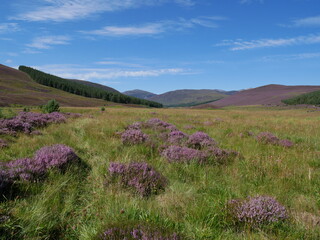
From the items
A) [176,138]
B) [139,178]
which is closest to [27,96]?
[176,138]

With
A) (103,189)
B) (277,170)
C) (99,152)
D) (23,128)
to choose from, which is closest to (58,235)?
(103,189)

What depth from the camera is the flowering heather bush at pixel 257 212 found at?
2.83 meters

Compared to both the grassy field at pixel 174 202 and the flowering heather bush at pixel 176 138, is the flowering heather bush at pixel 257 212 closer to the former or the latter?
the grassy field at pixel 174 202

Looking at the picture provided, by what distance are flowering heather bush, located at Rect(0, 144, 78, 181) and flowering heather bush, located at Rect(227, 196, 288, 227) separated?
139 inches

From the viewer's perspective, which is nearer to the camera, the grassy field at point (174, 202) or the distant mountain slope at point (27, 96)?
the grassy field at point (174, 202)

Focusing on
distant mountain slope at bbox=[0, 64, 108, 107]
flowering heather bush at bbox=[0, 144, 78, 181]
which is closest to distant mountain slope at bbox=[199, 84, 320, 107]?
distant mountain slope at bbox=[0, 64, 108, 107]

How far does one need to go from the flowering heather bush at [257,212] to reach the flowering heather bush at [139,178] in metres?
1.41

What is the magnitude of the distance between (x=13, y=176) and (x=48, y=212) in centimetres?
126

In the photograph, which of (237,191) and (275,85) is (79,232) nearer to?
(237,191)

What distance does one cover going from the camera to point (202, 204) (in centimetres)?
311

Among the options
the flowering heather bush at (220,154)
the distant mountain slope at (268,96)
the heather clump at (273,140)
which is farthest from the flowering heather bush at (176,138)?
the distant mountain slope at (268,96)

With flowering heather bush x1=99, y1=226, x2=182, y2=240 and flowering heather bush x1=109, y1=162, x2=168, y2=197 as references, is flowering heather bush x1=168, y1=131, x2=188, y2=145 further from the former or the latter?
flowering heather bush x1=99, y1=226, x2=182, y2=240

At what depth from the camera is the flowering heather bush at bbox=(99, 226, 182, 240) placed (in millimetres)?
2197

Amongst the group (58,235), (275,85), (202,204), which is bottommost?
(58,235)
